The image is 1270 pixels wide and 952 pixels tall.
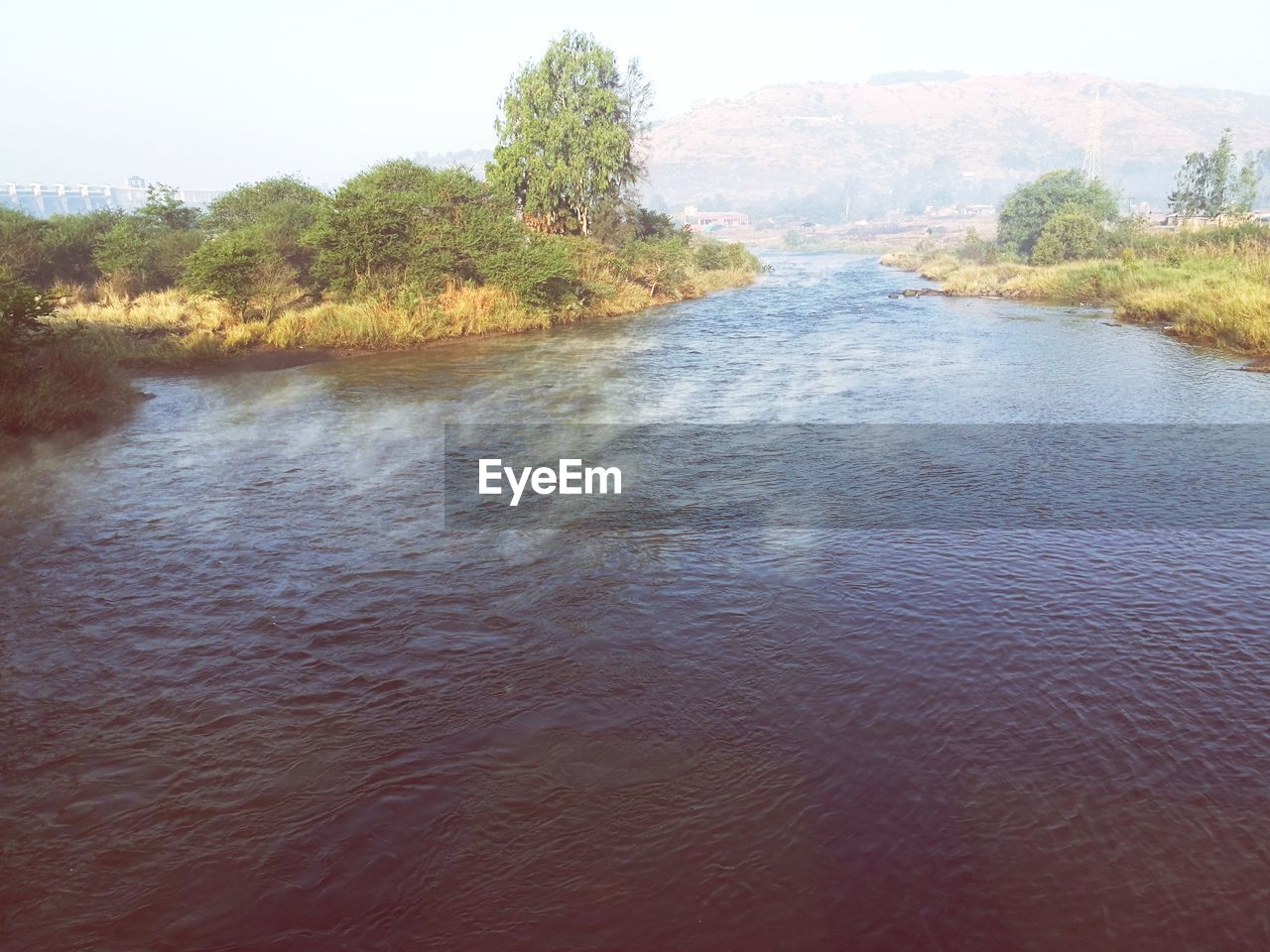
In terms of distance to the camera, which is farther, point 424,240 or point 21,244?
point 21,244

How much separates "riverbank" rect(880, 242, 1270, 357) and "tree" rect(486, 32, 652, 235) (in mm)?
20338

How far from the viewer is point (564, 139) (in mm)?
42281

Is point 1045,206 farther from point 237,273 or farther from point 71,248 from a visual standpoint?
point 71,248

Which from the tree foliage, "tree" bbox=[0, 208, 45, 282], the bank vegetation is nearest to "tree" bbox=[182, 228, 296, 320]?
the bank vegetation

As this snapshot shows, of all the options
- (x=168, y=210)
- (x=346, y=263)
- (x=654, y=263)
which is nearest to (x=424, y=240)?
(x=346, y=263)

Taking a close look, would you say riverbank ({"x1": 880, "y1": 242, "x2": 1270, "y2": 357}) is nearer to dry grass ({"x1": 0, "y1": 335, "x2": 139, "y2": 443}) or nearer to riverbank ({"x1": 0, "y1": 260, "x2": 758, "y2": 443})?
riverbank ({"x1": 0, "y1": 260, "x2": 758, "y2": 443})

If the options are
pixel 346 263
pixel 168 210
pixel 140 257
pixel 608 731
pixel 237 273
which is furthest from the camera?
pixel 168 210

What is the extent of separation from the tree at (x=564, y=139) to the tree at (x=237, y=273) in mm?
16405

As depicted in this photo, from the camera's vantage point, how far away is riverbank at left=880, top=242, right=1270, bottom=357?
24.7 m

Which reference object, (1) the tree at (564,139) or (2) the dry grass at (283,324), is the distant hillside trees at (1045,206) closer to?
(1) the tree at (564,139)

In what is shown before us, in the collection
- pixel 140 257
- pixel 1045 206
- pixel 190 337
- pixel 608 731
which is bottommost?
pixel 608 731

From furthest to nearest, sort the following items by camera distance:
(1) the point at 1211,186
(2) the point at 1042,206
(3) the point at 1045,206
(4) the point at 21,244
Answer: (2) the point at 1042,206, (3) the point at 1045,206, (1) the point at 1211,186, (4) the point at 21,244

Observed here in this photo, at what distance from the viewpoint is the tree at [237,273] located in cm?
2516

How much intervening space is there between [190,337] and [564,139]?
23.9m
